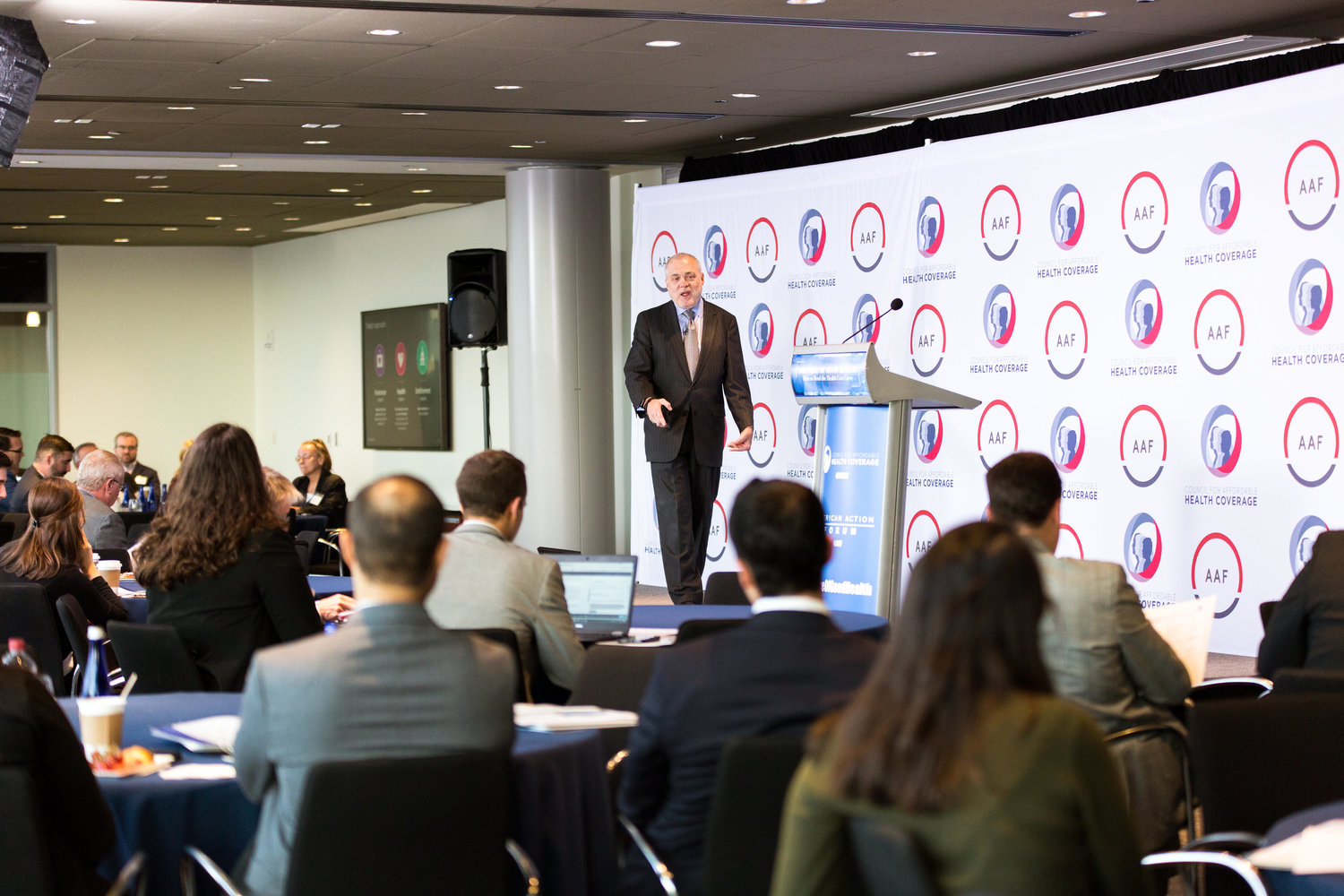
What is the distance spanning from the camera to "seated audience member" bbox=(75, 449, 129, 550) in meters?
7.23

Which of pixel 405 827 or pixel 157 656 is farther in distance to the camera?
pixel 157 656

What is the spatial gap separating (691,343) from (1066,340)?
2.03m

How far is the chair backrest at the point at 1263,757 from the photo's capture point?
2.82 meters

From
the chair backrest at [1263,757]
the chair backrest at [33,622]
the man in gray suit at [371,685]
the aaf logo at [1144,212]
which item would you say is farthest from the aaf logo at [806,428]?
the man in gray suit at [371,685]

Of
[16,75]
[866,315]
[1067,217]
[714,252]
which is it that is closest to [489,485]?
[16,75]

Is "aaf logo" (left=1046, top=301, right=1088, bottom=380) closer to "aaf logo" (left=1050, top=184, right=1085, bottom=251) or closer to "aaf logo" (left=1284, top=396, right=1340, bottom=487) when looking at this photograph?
"aaf logo" (left=1050, top=184, right=1085, bottom=251)

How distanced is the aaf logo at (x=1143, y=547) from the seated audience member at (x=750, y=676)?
5538 mm

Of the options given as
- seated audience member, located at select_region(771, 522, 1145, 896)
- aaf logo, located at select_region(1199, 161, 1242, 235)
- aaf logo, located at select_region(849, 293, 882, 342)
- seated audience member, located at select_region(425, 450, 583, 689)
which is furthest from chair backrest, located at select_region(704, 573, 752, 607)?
aaf logo, located at select_region(849, 293, 882, 342)

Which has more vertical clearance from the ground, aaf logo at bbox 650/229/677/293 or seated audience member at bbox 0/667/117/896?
aaf logo at bbox 650/229/677/293

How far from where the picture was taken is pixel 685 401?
7.96 m

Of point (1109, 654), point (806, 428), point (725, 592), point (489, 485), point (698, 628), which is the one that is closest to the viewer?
point (1109, 654)

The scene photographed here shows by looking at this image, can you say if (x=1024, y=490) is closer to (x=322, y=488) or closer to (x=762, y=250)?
(x=762, y=250)

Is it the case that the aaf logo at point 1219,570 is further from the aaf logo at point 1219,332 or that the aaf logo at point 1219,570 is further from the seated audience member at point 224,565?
the seated audience member at point 224,565

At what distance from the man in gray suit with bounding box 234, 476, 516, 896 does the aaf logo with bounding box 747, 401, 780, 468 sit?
7898 mm
